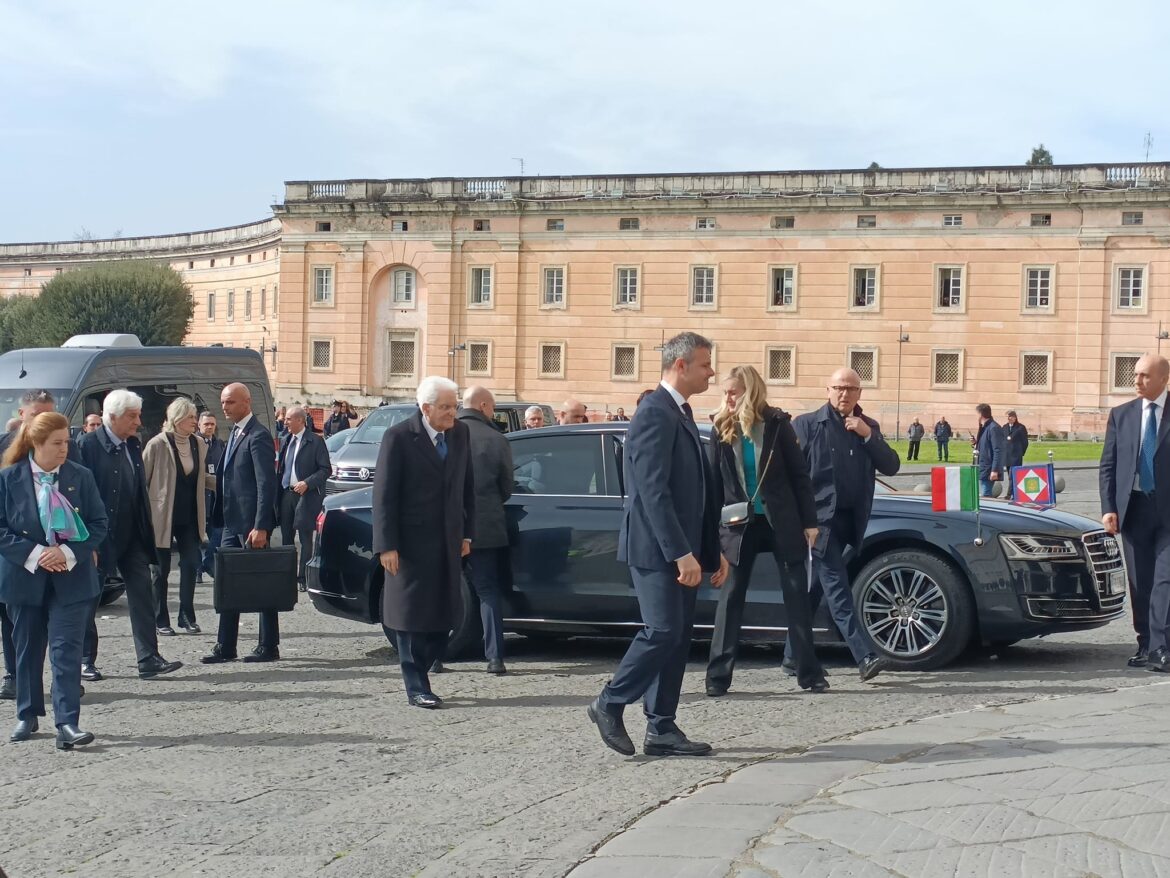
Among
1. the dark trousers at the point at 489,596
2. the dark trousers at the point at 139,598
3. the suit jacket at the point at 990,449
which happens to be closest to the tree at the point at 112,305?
the suit jacket at the point at 990,449

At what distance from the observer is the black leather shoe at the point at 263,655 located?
393 inches

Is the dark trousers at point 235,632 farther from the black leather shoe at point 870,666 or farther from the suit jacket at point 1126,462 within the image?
the suit jacket at point 1126,462

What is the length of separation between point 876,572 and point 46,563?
15.8ft

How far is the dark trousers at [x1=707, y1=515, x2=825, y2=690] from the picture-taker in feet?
27.4

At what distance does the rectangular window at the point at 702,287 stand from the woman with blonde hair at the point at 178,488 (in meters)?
56.4

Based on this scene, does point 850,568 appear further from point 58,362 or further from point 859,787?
point 58,362

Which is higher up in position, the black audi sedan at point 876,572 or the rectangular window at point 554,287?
the rectangular window at point 554,287

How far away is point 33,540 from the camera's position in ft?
A: 24.4

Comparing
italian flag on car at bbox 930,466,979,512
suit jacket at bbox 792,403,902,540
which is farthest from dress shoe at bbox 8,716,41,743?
italian flag on car at bbox 930,466,979,512

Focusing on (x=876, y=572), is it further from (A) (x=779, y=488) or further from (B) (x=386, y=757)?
(B) (x=386, y=757)

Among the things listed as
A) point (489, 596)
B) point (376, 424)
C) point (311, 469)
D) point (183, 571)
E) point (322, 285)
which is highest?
point (322, 285)

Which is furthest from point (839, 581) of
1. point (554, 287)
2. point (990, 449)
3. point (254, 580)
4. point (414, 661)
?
point (554, 287)

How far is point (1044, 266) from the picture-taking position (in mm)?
62438

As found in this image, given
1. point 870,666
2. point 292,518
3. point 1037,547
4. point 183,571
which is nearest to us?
point 870,666
